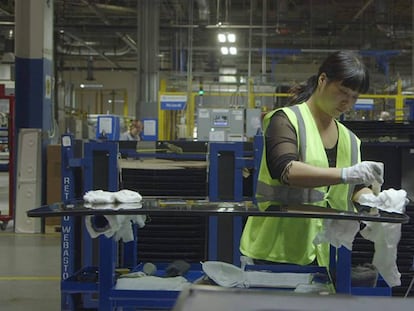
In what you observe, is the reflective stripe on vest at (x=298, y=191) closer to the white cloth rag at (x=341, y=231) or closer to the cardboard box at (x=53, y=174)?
the white cloth rag at (x=341, y=231)

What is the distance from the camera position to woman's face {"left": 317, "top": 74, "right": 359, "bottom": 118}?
77.6 inches

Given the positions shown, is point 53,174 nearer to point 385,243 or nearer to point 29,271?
point 29,271

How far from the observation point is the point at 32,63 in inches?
269

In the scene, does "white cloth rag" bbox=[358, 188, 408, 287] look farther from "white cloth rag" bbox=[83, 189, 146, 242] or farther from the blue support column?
the blue support column

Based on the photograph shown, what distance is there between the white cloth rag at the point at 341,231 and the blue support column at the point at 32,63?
5460 mm

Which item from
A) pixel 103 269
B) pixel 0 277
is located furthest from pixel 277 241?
pixel 0 277

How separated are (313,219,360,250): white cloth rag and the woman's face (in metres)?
0.35

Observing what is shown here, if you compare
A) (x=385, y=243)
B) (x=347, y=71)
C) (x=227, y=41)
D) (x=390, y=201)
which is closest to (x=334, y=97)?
(x=347, y=71)

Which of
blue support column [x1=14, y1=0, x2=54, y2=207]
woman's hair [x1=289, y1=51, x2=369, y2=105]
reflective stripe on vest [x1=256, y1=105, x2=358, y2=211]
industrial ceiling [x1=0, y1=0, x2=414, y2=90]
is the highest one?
industrial ceiling [x1=0, y1=0, x2=414, y2=90]

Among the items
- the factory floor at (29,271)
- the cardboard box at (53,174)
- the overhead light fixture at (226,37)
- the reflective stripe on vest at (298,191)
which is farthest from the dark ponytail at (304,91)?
the overhead light fixture at (226,37)

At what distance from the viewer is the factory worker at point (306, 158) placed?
193 cm

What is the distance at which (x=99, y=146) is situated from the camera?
11.7ft

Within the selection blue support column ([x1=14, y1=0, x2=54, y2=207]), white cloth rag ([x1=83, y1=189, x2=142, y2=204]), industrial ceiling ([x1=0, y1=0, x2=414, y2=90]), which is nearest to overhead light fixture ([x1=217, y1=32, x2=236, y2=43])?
industrial ceiling ([x1=0, y1=0, x2=414, y2=90])

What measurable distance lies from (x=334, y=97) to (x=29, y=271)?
3.95 meters
